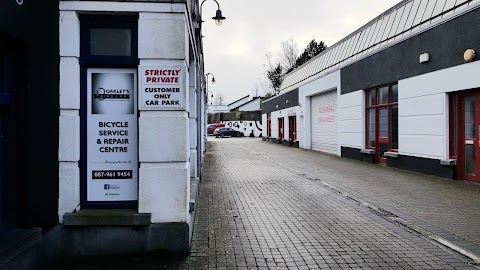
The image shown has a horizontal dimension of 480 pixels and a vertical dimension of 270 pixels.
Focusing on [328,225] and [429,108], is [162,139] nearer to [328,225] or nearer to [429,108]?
[328,225]

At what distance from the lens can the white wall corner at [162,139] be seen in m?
5.39

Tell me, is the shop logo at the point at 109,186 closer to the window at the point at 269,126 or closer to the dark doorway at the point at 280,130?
the dark doorway at the point at 280,130

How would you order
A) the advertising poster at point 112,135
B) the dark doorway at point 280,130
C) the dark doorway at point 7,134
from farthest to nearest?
the dark doorway at point 280,130, the advertising poster at point 112,135, the dark doorway at point 7,134

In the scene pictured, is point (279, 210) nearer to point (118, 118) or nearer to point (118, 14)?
point (118, 118)

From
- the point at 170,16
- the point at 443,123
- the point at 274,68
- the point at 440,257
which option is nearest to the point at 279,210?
the point at 440,257

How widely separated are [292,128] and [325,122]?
351 inches

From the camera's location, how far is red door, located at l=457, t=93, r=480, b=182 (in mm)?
11695

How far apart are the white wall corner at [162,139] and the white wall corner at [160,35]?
805mm

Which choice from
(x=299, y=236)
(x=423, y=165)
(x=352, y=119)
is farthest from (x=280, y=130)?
(x=299, y=236)

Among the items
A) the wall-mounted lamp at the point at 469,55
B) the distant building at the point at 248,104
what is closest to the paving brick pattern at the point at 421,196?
the wall-mounted lamp at the point at 469,55

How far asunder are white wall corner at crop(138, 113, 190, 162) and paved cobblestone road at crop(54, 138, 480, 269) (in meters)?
1.29

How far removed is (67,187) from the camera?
5.37 m

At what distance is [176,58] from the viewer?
541 centimetres

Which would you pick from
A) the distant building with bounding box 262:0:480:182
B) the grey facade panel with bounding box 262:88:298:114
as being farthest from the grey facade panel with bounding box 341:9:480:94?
the grey facade panel with bounding box 262:88:298:114
